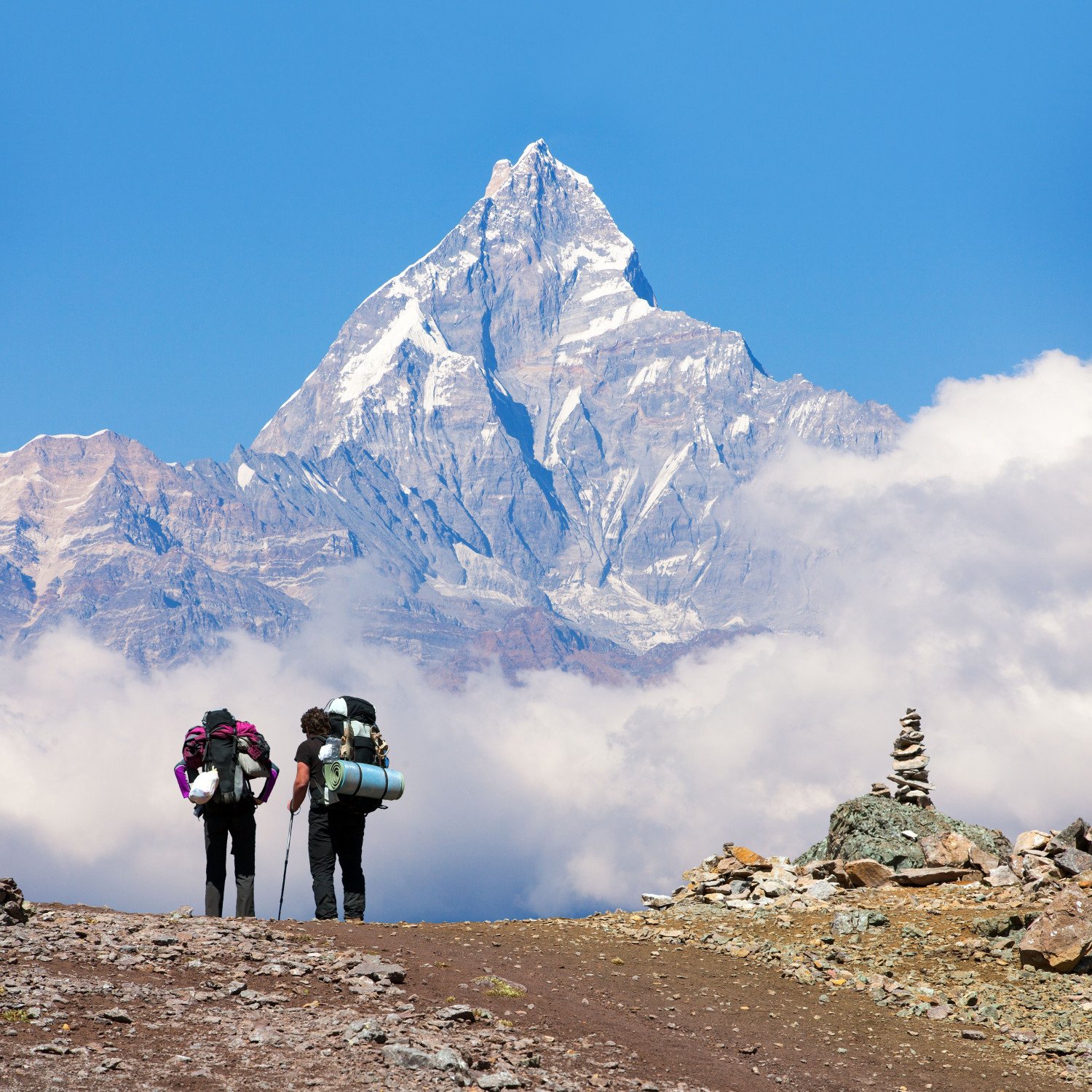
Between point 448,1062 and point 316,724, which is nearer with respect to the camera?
point 448,1062

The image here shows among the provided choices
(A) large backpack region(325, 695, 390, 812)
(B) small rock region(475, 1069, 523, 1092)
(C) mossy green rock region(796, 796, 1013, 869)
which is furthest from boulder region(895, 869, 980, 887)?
(B) small rock region(475, 1069, 523, 1092)

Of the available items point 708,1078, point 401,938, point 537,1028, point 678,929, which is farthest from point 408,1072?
point 678,929

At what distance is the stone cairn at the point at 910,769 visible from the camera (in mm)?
30109

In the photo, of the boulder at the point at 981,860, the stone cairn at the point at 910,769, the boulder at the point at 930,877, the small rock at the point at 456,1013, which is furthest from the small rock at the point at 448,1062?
the stone cairn at the point at 910,769

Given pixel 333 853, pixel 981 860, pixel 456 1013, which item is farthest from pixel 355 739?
pixel 981 860

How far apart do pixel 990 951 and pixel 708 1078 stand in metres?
6.74

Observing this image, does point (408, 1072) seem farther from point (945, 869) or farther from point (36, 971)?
point (945, 869)

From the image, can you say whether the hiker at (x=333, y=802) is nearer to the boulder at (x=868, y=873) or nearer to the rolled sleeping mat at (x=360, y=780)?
the rolled sleeping mat at (x=360, y=780)

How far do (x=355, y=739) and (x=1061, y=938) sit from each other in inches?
370

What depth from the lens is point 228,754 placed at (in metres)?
18.0

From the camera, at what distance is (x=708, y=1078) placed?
12.9 meters

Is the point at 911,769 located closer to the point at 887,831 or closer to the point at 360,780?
the point at 887,831

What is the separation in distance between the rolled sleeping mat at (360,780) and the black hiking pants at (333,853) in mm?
387

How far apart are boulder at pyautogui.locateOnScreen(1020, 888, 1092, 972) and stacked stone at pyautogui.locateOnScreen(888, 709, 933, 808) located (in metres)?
11.4
